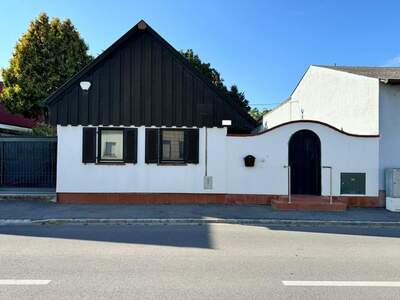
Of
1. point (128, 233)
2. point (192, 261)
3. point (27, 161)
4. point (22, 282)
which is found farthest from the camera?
point (27, 161)

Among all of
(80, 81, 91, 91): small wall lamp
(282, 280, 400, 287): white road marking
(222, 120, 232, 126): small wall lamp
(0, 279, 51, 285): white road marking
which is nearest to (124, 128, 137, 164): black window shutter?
(80, 81, 91, 91): small wall lamp

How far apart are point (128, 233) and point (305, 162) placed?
23.4 feet

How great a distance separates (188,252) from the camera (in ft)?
24.3

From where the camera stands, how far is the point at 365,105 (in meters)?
14.2

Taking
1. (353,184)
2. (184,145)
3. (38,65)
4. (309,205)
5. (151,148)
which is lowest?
(309,205)

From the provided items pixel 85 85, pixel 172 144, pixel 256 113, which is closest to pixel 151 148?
pixel 172 144

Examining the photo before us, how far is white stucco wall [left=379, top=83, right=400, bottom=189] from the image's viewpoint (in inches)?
536

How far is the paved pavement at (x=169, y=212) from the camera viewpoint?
11305 mm

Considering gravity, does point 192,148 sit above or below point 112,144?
below

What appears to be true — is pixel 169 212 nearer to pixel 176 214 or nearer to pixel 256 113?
pixel 176 214

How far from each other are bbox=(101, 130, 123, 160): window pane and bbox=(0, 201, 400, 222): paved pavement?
1.80m

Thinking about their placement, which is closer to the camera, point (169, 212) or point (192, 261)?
point (192, 261)

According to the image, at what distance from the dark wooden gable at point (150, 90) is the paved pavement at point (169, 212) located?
9.46 feet

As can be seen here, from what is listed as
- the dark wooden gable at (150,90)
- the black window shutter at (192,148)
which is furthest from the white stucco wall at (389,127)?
the black window shutter at (192,148)
